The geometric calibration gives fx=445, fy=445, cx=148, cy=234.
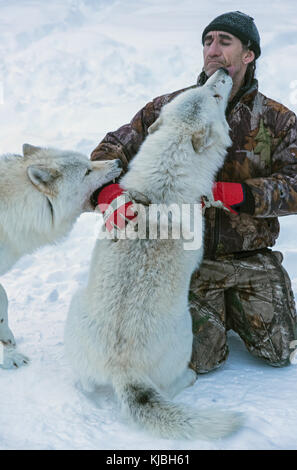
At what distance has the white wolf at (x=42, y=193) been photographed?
2.95m

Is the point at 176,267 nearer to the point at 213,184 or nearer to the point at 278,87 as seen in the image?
the point at 213,184

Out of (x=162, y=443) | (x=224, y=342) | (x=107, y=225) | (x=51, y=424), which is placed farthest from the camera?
(x=224, y=342)

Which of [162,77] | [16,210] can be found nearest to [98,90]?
[162,77]

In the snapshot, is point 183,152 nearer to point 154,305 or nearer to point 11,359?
point 154,305

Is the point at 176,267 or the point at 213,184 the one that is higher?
the point at 213,184

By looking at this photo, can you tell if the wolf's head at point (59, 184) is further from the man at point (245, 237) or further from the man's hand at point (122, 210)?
the man at point (245, 237)

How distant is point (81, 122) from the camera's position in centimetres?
1073

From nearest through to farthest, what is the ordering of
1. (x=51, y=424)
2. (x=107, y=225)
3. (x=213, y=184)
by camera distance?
(x=51, y=424), (x=107, y=225), (x=213, y=184)

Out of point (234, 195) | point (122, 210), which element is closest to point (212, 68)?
point (234, 195)

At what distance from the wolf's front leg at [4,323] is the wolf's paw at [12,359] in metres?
0.09

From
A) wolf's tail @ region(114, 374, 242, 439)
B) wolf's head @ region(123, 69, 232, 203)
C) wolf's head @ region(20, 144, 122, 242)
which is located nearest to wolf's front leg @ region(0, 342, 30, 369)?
wolf's head @ region(20, 144, 122, 242)

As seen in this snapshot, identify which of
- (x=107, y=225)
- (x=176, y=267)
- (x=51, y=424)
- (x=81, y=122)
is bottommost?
(x=51, y=424)

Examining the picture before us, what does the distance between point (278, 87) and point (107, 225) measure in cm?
1003

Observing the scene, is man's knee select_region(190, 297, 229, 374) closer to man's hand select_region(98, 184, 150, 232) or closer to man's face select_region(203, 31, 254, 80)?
man's hand select_region(98, 184, 150, 232)
